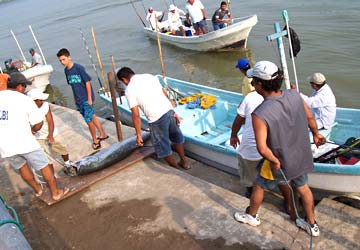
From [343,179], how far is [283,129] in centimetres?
191

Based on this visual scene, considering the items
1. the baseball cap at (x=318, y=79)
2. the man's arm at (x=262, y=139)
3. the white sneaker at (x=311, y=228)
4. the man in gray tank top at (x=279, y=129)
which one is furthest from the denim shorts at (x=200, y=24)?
the man's arm at (x=262, y=139)

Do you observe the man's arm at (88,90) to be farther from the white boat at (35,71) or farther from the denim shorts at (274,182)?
the white boat at (35,71)

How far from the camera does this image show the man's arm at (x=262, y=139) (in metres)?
3.00

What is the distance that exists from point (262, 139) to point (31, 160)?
3.26 metres

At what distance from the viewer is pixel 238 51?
14.6 meters

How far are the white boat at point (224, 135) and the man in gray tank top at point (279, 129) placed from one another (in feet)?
4.06

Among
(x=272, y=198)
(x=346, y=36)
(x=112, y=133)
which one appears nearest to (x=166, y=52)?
(x=346, y=36)

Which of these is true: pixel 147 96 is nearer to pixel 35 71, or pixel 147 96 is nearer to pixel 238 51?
pixel 238 51

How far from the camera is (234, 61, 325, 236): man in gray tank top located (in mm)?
3018

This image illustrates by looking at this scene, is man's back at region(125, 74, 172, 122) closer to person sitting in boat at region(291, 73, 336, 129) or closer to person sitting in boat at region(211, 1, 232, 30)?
person sitting in boat at region(291, 73, 336, 129)

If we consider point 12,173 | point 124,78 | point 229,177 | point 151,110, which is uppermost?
point 124,78

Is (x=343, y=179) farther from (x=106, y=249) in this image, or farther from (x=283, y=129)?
(x=106, y=249)

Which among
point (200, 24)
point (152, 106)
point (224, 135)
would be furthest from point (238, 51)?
point (152, 106)

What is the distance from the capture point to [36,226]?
4855mm
